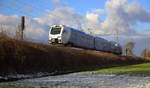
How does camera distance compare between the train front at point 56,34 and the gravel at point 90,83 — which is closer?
the gravel at point 90,83

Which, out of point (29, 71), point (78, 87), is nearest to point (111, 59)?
point (29, 71)

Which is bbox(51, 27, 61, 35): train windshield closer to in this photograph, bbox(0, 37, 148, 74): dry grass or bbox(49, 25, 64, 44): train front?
bbox(49, 25, 64, 44): train front

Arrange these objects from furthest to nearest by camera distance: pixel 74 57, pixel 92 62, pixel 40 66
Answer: pixel 92 62, pixel 74 57, pixel 40 66

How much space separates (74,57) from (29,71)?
968 centimetres

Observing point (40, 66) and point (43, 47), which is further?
point (43, 47)

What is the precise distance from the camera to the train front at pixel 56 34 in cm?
2758

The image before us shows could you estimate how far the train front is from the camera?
27.6 meters

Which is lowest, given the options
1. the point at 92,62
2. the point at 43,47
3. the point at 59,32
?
the point at 92,62

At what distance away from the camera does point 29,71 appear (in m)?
17.1

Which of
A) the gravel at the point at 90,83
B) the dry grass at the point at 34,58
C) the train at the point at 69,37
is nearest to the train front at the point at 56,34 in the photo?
the train at the point at 69,37

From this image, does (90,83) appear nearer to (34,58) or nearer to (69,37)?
(34,58)

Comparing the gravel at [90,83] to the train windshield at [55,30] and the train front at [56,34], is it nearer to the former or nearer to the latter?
the train front at [56,34]

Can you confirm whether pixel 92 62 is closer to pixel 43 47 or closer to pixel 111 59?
pixel 111 59

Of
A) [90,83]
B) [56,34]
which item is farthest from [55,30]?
[90,83]
